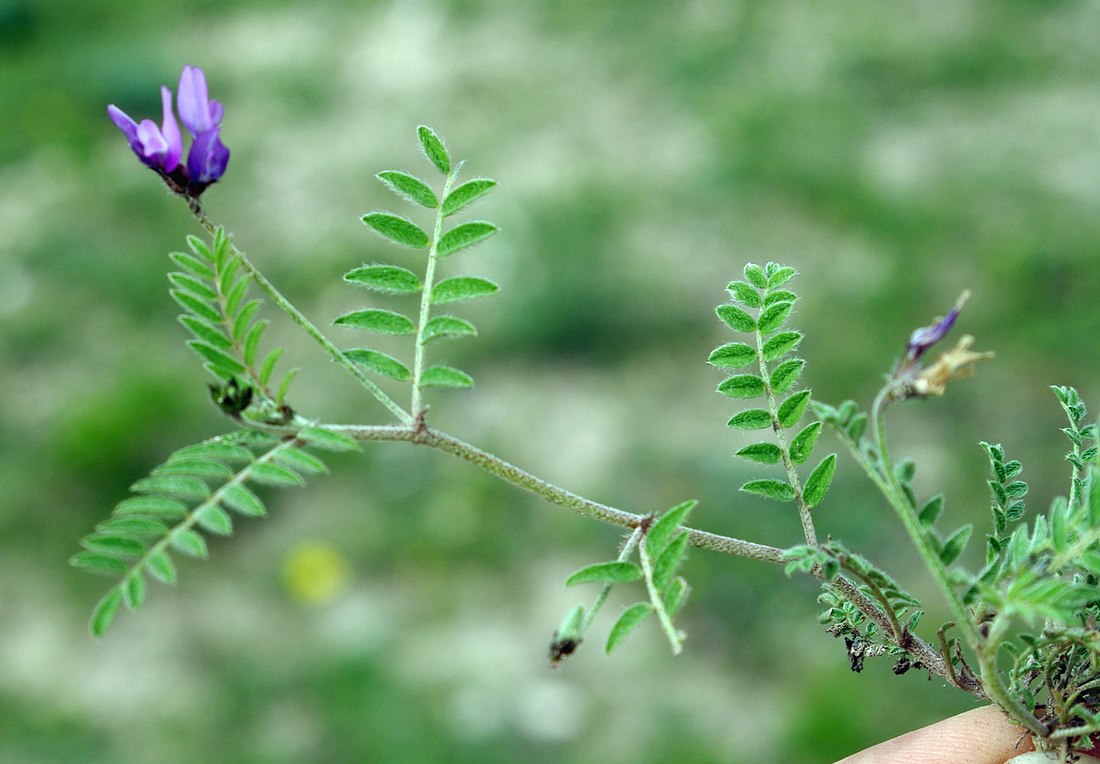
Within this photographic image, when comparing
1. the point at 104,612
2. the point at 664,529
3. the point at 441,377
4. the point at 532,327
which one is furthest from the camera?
the point at 532,327

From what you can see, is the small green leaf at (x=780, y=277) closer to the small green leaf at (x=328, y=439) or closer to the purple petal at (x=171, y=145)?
the small green leaf at (x=328, y=439)

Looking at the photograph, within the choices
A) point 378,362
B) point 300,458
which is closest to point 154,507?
point 300,458

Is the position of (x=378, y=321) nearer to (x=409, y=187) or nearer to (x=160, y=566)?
(x=409, y=187)

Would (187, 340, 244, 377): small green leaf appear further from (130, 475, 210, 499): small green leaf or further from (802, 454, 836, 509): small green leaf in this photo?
(802, 454, 836, 509): small green leaf

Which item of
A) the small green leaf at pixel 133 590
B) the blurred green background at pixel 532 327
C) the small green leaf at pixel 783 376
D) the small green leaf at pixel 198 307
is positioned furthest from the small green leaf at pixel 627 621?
the blurred green background at pixel 532 327

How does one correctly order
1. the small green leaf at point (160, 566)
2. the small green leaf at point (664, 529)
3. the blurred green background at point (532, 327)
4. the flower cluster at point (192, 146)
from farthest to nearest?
the blurred green background at point (532, 327), the flower cluster at point (192, 146), the small green leaf at point (664, 529), the small green leaf at point (160, 566)
